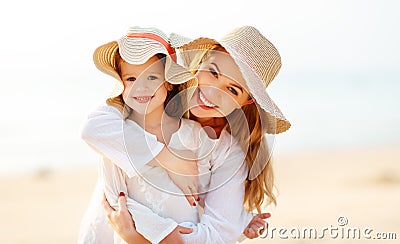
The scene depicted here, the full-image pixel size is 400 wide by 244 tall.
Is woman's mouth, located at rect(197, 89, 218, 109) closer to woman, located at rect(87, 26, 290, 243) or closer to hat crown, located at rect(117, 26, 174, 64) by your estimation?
woman, located at rect(87, 26, 290, 243)

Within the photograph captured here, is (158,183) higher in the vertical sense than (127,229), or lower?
higher

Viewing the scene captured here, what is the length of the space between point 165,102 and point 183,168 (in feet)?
0.99

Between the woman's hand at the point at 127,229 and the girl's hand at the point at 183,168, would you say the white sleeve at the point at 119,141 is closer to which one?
the girl's hand at the point at 183,168

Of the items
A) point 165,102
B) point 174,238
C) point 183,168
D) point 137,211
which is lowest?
point 174,238

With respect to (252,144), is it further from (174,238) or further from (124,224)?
(124,224)

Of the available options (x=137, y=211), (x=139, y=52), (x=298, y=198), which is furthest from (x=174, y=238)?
(x=298, y=198)

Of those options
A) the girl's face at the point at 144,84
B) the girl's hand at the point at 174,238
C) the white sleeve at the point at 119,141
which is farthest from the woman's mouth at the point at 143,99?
the girl's hand at the point at 174,238

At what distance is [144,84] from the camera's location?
9.95 feet

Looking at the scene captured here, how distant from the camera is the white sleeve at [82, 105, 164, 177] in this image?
2.98 meters

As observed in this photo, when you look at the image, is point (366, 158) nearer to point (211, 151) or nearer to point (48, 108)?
point (48, 108)

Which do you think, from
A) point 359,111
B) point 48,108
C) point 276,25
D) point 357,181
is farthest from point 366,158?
point 276,25

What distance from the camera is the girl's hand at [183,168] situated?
307 centimetres

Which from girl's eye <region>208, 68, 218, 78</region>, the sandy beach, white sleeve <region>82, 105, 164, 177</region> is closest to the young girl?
white sleeve <region>82, 105, 164, 177</region>

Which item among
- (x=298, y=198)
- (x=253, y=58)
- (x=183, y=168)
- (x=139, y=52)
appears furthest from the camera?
(x=298, y=198)
